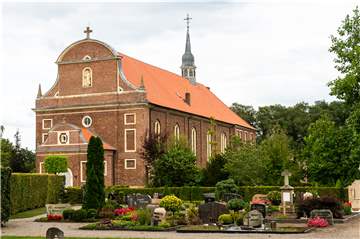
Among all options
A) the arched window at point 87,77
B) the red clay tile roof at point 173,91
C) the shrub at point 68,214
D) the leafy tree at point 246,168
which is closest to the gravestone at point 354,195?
the leafy tree at point 246,168

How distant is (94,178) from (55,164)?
17.0 metres

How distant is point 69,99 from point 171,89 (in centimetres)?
1242

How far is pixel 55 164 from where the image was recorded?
156 feet

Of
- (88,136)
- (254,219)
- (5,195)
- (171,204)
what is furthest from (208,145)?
(254,219)

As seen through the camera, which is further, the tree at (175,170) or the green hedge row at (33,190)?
the tree at (175,170)

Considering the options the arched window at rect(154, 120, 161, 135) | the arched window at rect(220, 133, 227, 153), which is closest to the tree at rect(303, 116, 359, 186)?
the arched window at rect(154, 120, 161, 135)

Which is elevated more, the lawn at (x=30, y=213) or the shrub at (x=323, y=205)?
the shrub at (x=323, y=205)

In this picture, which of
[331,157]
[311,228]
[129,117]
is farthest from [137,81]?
A: [311,228]

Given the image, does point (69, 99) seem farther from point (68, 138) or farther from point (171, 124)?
point (171, 124)

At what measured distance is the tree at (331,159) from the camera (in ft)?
132

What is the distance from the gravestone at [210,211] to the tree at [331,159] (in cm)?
1487

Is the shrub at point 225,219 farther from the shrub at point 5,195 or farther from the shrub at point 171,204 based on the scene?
the shrub at point 5,195

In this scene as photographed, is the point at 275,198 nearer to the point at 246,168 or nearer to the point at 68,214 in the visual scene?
Answer: the point at 246,168

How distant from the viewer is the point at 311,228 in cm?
2430
